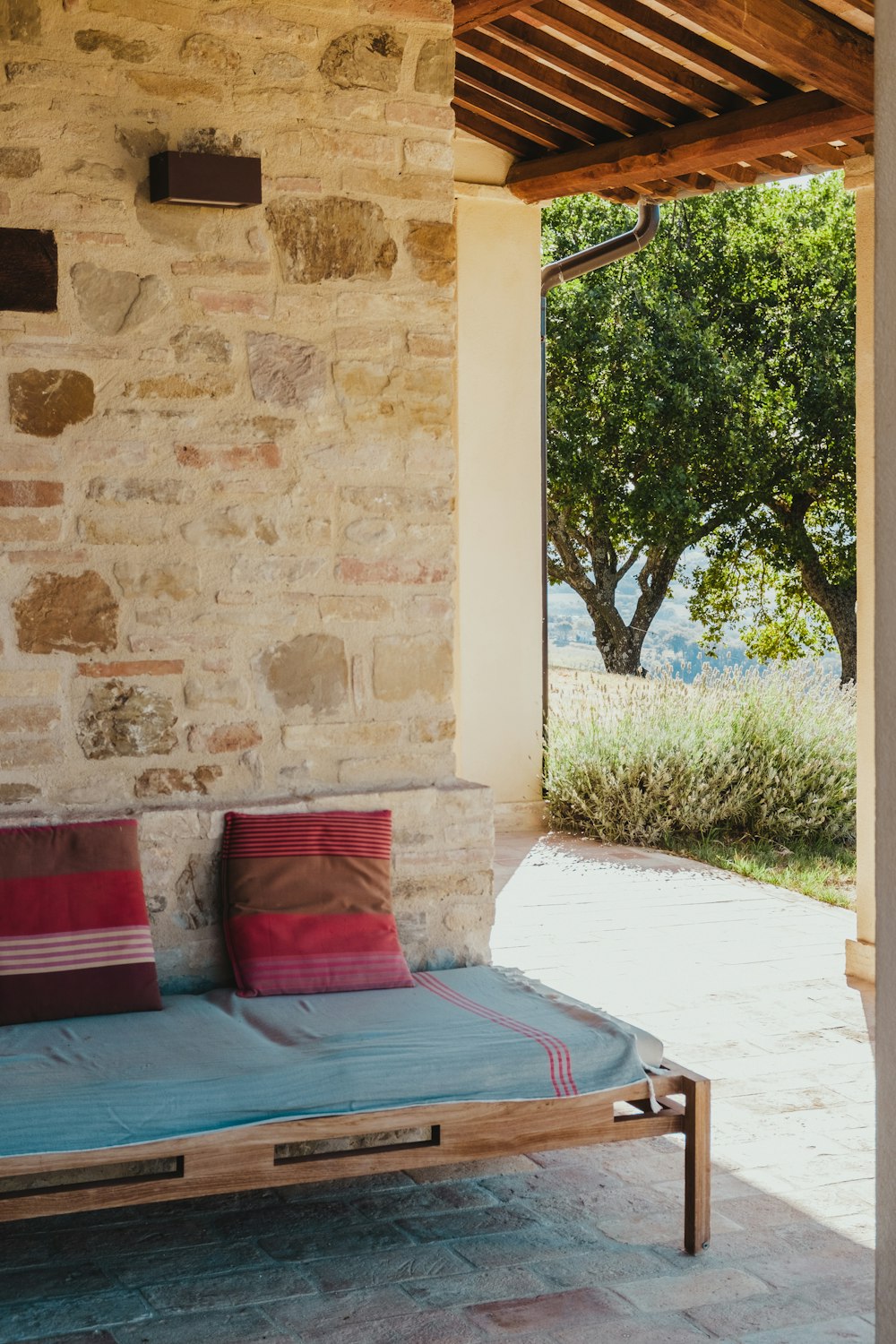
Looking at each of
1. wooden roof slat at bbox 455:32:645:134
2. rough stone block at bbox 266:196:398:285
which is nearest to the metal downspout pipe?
wooden roof slat at bbox 455:32:645:134

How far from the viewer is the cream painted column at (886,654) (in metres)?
1.63

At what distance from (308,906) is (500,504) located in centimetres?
497

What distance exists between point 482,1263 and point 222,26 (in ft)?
9.44

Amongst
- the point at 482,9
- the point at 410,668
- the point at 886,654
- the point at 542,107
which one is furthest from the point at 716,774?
the point at 886,654

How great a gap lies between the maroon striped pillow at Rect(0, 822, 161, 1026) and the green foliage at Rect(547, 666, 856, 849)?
4940 mm

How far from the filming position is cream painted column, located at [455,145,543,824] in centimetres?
803

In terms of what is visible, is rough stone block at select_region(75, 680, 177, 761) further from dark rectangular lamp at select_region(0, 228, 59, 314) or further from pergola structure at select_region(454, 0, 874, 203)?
pergola structure at select_region(454, 0, 874, 203)

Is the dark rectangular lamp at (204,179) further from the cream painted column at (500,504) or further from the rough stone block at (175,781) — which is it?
the cream painted column at (500,504)

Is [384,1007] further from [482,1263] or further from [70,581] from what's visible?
[70,581]

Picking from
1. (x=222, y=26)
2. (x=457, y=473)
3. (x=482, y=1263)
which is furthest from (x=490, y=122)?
(x=482, y=1263)

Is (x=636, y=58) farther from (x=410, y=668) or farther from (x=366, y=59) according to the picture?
(x=410, y=668)

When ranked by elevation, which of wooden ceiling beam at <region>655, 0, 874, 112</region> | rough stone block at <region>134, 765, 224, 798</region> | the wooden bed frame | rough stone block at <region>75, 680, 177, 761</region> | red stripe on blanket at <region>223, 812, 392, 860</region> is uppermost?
wooden ceiling beam at <region>655, 0, 874, 112</region>

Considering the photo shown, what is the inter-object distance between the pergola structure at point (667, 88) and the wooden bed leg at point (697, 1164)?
3.22 metres

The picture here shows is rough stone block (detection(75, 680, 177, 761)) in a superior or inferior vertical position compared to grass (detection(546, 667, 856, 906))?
superior
